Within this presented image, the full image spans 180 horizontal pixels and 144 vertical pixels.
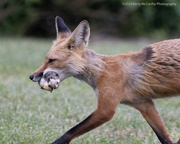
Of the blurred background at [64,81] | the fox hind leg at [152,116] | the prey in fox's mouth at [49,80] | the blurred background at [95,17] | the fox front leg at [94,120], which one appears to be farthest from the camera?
the blurred background at [95,17]

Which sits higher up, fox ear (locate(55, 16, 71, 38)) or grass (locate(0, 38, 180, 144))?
fox ear (locate(55, 16, 71, 38))

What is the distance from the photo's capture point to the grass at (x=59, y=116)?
5773 millimetres

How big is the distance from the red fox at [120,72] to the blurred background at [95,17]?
15.4 meters

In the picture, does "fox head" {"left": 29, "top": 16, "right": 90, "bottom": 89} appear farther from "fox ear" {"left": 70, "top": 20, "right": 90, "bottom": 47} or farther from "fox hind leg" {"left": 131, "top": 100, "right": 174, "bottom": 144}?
"fox hind leg" {"left": 131, "top": 100, "right": 174, "bottom": 144}

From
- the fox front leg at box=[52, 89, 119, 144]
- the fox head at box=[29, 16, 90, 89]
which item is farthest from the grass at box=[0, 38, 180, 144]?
the fox head at box=[29, 16, 90, 89]

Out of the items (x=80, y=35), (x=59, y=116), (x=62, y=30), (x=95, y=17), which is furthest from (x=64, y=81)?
(x=95, y=17)

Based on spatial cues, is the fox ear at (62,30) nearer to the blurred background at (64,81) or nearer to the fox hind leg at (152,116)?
the blurred background at (64,81)

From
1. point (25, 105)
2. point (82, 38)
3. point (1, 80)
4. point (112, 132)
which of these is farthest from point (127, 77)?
point (1, 80)

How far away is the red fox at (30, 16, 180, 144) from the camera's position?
5352 mm

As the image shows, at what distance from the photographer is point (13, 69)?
11.6 m

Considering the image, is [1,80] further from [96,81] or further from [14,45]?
[14,45]

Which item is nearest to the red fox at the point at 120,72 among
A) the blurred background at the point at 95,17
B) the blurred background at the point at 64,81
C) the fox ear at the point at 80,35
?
the fox ear at the point at 80,35

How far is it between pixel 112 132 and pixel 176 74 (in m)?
1.70

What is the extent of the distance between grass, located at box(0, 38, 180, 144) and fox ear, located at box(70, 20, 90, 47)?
150cm
